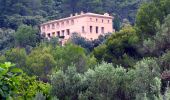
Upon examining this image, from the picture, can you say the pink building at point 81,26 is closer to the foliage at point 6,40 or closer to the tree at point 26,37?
the foliage at point 6,40

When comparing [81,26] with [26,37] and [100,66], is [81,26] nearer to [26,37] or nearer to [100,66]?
[26,37]

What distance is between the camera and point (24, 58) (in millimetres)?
32188

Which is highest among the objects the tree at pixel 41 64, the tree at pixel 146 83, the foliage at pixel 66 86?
the tree at pixel 146 83

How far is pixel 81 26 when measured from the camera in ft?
165

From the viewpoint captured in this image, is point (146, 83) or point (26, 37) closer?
point (146, 83)

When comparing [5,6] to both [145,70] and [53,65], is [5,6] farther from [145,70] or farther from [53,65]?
[145,70]

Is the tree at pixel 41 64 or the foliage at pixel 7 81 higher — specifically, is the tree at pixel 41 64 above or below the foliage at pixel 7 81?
below

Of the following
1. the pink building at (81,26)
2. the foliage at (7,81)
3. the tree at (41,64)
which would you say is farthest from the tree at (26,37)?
the foliage at (7,81)

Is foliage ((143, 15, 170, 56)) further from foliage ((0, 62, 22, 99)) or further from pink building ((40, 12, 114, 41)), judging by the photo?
pink building ((40, 12, 114, 41))

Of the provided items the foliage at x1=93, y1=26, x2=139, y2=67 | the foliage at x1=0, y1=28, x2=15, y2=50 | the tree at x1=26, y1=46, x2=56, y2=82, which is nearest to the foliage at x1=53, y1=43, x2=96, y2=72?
the tree at x1=26, y1=46, x2=56, y2=82

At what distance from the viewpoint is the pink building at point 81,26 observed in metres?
50.2

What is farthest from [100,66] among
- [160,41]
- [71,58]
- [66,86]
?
[71,58]

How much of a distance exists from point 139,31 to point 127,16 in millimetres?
34653

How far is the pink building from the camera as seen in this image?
5019 cm
